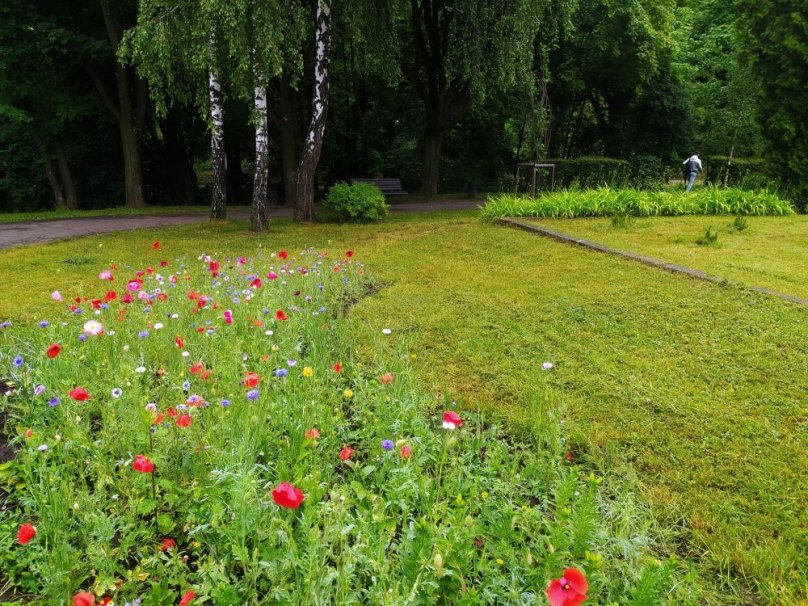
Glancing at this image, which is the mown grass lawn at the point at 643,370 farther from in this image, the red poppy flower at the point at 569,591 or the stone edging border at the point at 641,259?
the red poppy flower at the point at 569,591

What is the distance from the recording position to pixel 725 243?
7449mm

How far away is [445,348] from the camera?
3.86m

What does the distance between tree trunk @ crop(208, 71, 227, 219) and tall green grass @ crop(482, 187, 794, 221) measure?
5.10 metres

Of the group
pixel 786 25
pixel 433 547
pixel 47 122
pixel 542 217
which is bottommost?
pixel 433 547

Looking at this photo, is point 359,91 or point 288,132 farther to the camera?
point 359,91

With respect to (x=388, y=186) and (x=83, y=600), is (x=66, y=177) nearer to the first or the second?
(x=388, y=186)

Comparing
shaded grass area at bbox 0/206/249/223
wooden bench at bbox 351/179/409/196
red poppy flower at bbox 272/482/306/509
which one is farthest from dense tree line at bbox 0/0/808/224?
red poppy flower at bbox 272/482/306/509

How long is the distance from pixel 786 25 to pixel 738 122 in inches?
263

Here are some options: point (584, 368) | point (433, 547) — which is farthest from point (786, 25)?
point (433, 547)

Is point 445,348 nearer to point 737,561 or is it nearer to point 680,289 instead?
point 737,561

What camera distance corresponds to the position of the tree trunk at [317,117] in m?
9.68

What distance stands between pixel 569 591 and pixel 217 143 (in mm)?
10534

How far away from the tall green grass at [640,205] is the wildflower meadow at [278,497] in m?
7.50

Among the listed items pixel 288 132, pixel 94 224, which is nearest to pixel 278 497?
pixel 94 224
